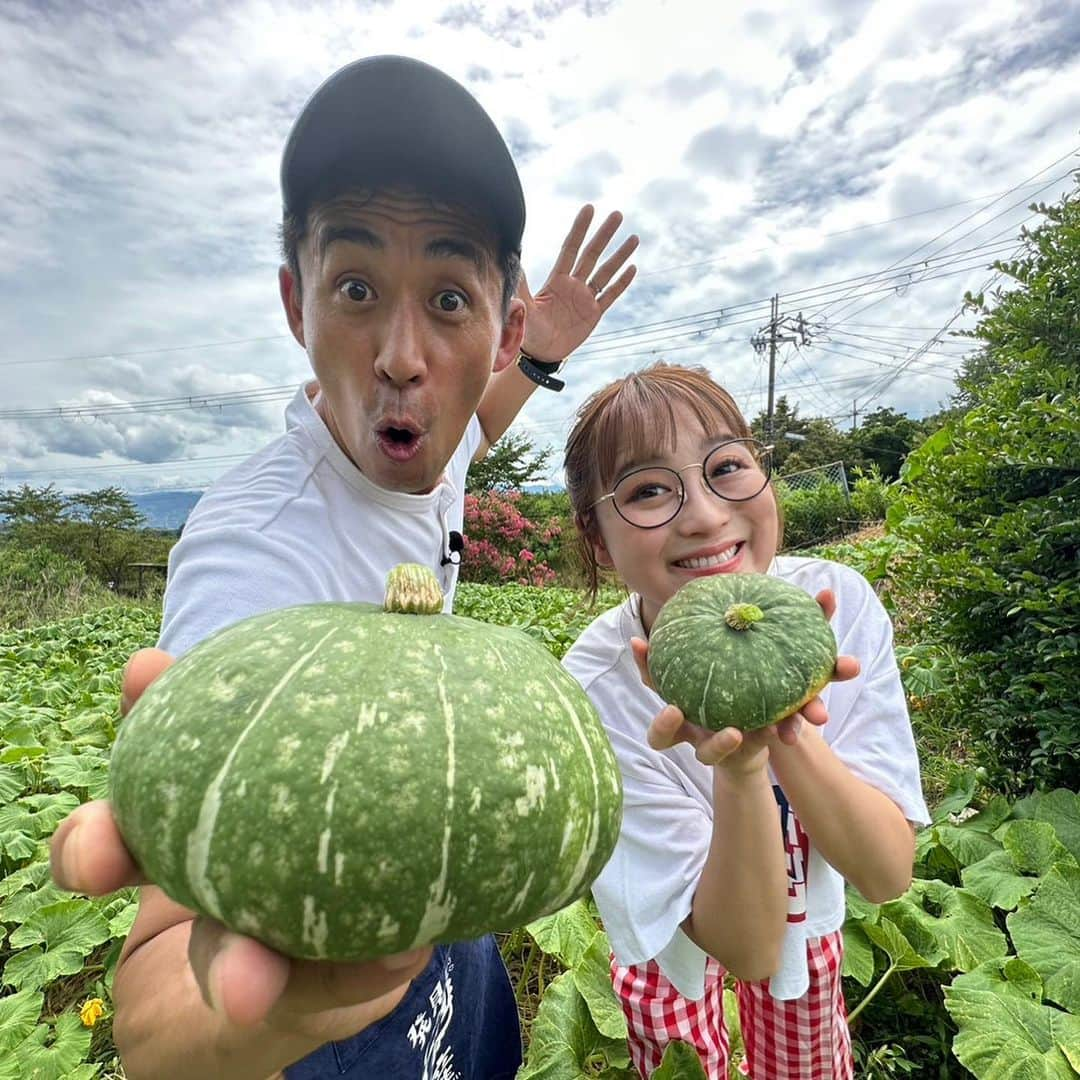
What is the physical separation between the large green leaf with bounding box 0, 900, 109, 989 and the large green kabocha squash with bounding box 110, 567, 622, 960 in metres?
2.59

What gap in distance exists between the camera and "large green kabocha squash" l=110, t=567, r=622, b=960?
884 mm

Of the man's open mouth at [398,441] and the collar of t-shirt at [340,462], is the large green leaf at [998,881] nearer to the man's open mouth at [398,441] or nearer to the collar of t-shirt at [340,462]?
the collar of t-shirt at [340,462]

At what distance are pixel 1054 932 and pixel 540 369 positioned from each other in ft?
9.85

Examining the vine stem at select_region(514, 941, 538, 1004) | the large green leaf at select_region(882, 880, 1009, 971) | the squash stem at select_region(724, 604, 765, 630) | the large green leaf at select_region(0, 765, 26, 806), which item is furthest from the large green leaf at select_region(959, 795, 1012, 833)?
the large green leaf at select_region(0, 765, 26, 806)

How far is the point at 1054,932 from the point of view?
2.48 m

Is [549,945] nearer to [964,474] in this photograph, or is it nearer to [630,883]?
[630,883]

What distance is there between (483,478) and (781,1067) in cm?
2263

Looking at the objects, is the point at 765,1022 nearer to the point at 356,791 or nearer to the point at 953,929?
the point at 953,929

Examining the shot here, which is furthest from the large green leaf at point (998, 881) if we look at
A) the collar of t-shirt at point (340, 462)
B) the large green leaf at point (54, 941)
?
the large green leaf at point (54, 941)

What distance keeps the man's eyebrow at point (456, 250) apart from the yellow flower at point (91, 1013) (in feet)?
10.1

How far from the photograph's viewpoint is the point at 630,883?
192 cm

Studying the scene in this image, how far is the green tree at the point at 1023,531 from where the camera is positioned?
10.5 feet

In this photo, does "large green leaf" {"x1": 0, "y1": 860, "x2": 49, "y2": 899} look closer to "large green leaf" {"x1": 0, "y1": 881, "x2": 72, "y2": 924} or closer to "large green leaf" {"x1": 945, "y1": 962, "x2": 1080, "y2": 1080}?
"large green leaf" {"x1": 0, "y1": 881, "x2": 72, "y2": 924}

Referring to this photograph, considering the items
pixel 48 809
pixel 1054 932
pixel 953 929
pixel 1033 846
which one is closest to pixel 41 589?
pixel 48 809
